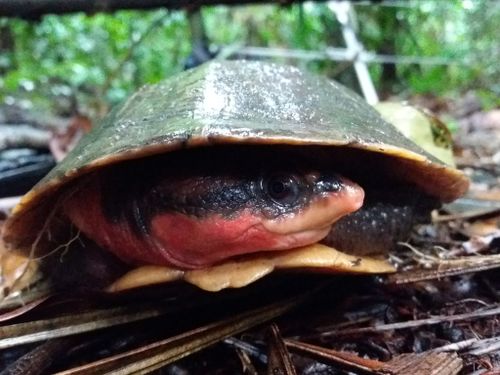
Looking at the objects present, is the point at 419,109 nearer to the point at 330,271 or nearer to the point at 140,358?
the point at 330,271

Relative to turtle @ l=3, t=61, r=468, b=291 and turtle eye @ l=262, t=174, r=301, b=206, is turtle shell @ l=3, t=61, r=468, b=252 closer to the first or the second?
turtle @ l=3, t=61, r=468, b=291

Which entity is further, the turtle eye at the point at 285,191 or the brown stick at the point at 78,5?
the brown stick at the point at 78,5

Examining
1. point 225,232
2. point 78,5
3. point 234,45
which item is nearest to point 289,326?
point 225,232

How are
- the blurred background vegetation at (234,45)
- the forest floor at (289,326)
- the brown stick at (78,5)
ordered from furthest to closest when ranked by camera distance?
the blurred background vegetation at (234,45)
the brown stick at (78,5)
the forest floor at (289,326)

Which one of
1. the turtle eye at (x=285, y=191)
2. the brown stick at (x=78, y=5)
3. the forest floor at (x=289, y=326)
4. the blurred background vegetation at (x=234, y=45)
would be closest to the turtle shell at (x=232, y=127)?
the turtle eye at (x=285, y=191)

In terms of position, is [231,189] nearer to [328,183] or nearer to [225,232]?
[225,232]

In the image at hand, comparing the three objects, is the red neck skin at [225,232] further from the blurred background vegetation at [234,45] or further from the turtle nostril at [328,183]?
the blurred background vegetation at [234,45]

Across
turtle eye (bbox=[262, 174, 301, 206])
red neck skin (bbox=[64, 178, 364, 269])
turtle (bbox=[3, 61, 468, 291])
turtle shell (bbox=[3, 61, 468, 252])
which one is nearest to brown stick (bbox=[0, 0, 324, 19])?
turtle shell (bbox=[3, 61, 468, 252])
